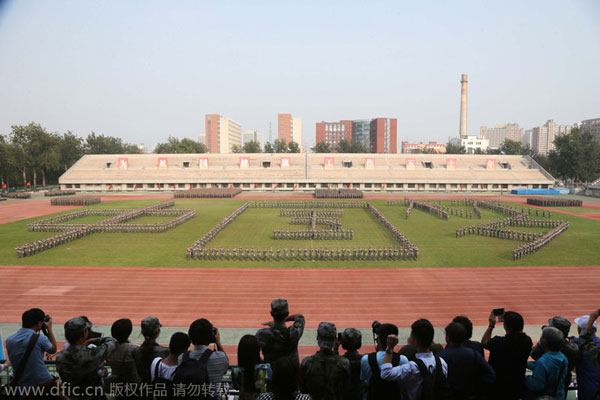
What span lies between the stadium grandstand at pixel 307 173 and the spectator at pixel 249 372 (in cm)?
4895

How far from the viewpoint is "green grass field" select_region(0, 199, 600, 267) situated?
16500mm

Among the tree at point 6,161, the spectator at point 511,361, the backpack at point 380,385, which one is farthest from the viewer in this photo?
the tree at point 6,161

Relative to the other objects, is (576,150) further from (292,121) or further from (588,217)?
(292,121)

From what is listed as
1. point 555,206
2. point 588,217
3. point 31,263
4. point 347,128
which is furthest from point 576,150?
point 347,128

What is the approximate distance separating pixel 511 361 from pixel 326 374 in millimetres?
2274

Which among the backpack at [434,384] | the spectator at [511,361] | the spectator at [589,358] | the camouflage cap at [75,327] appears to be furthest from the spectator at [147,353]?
the spectator at [589,358]

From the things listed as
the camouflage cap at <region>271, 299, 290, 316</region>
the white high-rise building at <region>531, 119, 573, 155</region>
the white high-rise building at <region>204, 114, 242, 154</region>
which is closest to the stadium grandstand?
the camouflage cap at <region>271, 299, 290, 316</region>

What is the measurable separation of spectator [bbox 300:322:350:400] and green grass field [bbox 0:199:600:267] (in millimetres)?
12197

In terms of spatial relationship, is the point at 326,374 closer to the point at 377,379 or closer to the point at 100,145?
the point at 377,379

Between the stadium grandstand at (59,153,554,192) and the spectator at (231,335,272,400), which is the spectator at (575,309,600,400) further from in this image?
the stadium grandstand at (59,153,554,192)

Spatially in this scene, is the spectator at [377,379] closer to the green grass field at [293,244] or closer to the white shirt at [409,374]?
the white shirt at [409,374]

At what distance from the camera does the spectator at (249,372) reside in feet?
13.6

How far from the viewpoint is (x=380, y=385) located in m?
3.93

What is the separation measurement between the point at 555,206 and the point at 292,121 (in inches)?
5676
